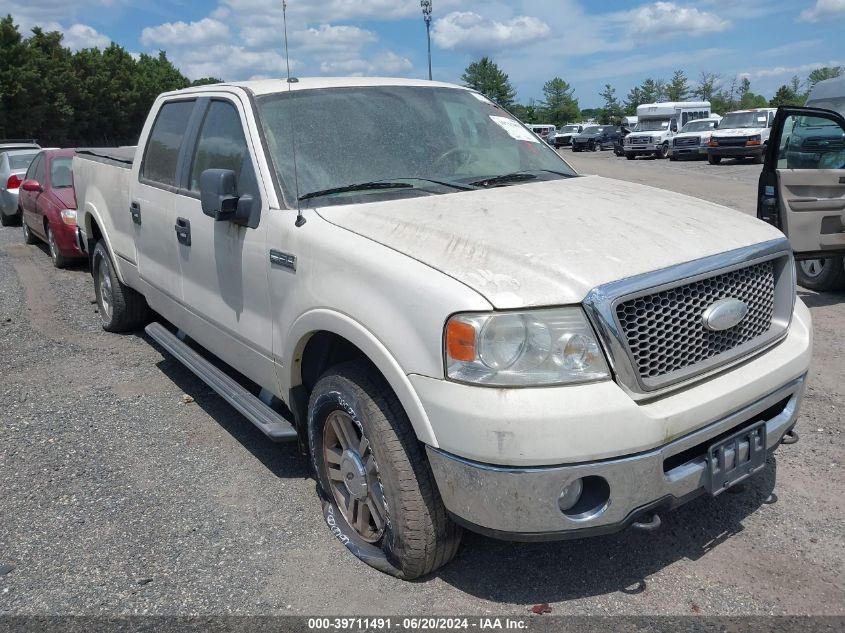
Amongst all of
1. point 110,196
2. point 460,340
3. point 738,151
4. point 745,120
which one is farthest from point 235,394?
point 745,120

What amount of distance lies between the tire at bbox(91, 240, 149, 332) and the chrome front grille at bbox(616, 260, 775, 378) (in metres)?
4.77

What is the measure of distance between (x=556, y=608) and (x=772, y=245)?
67.1 inches

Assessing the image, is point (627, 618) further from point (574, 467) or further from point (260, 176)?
point (260, 176)

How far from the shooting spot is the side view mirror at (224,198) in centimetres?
353

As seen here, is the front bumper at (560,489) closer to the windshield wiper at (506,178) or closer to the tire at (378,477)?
the tire at (378,477)

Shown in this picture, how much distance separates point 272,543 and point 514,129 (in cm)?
268

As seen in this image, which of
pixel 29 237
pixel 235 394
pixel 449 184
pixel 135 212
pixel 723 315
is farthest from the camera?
pixel 29 237

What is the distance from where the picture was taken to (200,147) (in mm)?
4379

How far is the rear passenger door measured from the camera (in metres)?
4.62

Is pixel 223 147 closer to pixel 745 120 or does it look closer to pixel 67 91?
pixel 745 120

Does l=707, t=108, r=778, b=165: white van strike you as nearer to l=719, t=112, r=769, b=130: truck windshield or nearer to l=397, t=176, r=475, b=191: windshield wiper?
l=719, t=112, r=769, b=130: truck windshield

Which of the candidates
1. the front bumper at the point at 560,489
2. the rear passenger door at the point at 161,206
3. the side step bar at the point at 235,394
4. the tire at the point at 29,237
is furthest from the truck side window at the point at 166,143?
the tire at the point at 29,237

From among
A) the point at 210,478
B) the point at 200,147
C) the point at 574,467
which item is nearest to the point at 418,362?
the point at 574,467

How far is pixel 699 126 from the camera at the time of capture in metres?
33.0
